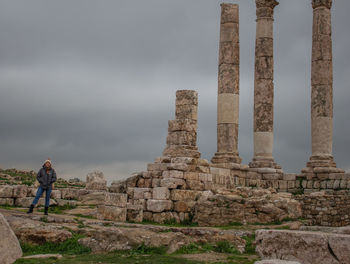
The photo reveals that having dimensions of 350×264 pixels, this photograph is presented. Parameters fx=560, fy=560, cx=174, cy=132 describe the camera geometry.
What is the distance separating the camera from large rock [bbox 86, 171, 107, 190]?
28500 mm

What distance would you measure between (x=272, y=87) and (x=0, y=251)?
2071 centimetres

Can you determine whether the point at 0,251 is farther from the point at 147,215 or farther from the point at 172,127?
the point at 172,127

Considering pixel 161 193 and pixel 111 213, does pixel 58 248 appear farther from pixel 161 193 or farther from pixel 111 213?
pixel 161 193

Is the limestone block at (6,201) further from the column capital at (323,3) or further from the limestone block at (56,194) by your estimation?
the column capital at (323,3)

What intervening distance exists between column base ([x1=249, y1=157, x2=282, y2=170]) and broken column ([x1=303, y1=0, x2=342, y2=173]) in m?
1.79

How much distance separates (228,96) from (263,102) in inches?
99.6

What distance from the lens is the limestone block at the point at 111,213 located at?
19.7 m

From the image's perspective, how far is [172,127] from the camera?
923 inches

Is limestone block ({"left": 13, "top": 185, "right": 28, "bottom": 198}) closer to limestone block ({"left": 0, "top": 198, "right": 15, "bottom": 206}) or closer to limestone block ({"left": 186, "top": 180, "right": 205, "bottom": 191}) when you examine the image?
limestone block ({"left": 0, "top": 198, "right": 15, "bottom": 206})

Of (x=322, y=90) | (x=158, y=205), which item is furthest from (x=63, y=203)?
(x=322, y=90)

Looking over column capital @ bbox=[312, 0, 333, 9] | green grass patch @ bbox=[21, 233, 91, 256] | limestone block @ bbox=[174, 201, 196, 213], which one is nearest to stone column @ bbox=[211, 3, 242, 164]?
column capital @ bbox=[312, 0, 333, 9]

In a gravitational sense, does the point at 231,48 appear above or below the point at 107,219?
above

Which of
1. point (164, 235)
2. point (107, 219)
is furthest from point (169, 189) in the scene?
point (164, 235)

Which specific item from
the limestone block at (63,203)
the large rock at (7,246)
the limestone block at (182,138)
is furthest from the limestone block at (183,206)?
the large rock at (7,246)
